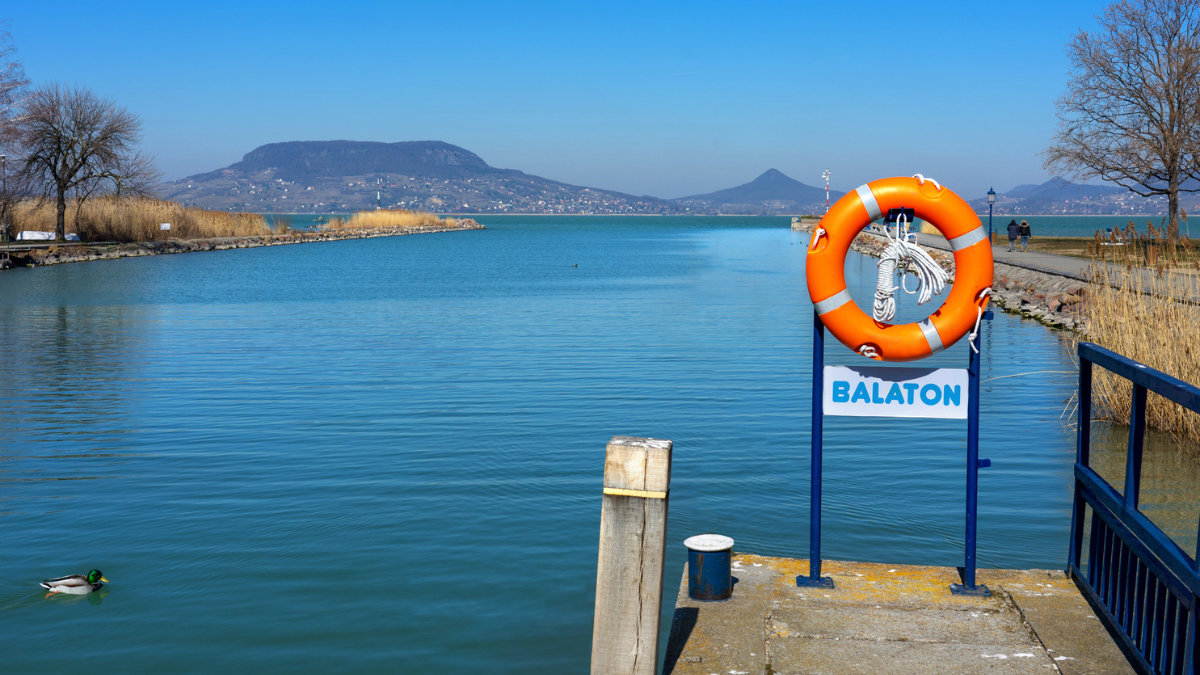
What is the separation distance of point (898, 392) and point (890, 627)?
3.56ft

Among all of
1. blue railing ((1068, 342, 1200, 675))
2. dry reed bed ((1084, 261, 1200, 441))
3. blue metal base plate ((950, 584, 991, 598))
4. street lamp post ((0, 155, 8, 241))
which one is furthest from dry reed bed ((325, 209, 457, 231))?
blue railing ((1068, 342, 1200, 675))

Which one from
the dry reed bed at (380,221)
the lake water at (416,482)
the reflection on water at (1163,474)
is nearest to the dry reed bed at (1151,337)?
the reflection on water at (1163,474)

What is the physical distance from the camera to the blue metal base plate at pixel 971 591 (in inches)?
181

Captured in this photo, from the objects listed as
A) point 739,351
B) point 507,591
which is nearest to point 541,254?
point 739,351

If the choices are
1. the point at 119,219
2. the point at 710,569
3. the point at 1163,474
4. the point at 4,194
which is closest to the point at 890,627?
the point at 710,569

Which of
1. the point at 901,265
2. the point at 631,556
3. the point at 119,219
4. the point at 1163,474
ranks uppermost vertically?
the point at 119,219

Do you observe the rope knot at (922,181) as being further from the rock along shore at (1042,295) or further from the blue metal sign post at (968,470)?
the rock along shore at (1042,295)

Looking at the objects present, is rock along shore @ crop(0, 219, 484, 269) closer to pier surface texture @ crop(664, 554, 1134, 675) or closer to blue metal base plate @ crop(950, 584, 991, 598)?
pier surface texture @ crop(664, 554, 1134, 675)

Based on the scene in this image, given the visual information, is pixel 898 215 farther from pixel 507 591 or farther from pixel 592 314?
pixel 592 314

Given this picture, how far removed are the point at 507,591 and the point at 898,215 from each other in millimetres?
2974

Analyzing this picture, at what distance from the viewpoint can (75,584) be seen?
18.2 feet

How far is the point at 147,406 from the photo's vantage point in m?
10.9

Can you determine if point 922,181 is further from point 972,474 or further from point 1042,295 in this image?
point 1042,295

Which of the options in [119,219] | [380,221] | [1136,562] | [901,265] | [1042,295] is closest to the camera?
[1136,562]
